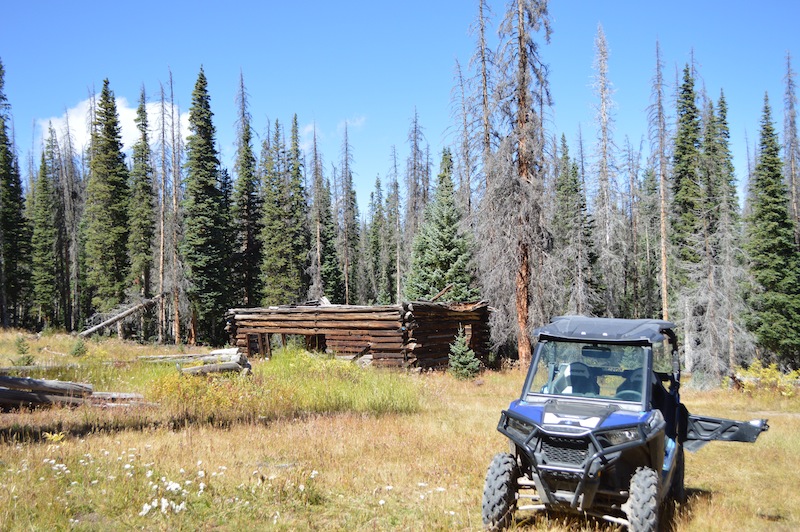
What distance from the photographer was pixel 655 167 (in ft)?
94.4

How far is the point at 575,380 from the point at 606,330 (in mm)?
635

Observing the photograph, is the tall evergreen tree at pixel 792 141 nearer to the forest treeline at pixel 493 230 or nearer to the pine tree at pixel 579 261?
the forest treeline at pixel 493 230

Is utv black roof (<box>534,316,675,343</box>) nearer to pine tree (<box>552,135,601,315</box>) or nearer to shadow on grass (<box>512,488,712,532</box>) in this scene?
shadow on grass (<box>512,488,712,532</box>)

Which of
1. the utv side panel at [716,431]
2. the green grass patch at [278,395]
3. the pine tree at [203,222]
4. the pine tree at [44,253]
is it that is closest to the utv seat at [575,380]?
the utv side panel at [716,431]

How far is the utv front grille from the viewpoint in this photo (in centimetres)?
493

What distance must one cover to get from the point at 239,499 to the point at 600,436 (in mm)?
3801

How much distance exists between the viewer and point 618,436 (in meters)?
4.95

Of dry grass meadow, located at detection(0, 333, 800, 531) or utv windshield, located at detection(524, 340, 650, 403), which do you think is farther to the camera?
utv windshield, located at detection(524, 340, 650, 403)

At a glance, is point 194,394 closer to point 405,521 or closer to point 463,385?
point 405,521

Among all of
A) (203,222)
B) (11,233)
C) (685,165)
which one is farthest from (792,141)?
(11,233)

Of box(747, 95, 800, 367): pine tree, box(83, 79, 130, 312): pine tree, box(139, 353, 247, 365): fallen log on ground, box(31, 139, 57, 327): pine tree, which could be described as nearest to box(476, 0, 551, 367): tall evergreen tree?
box(139, 353, 247, 365): fallen log on ground

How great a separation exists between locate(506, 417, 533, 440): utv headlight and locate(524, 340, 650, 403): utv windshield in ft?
1.87

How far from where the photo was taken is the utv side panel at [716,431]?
6.24 meters

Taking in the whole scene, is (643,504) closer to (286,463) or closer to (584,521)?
(584,521)
